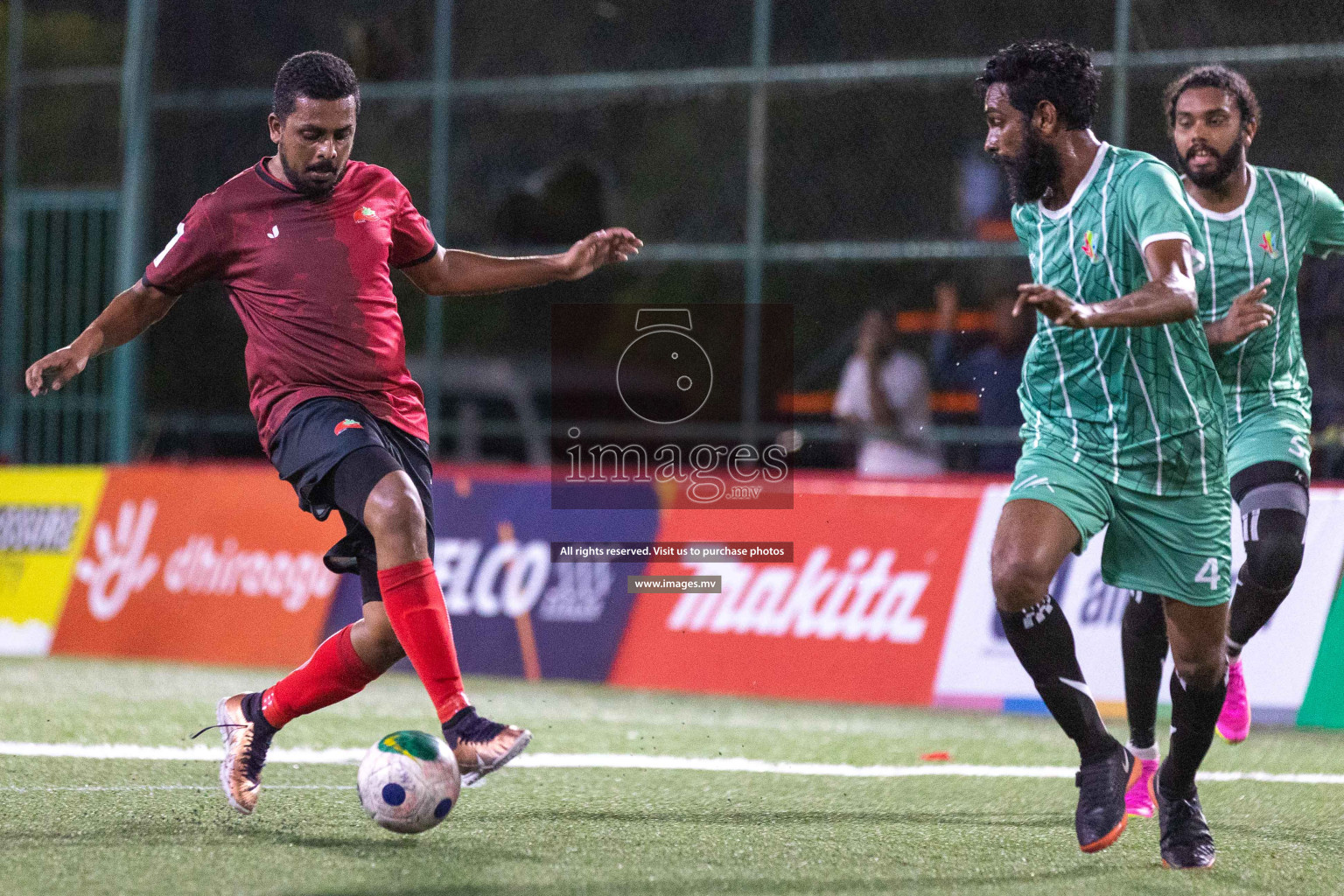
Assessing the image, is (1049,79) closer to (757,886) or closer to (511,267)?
(511,267)

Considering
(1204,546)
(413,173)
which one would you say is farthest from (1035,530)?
(413,173)

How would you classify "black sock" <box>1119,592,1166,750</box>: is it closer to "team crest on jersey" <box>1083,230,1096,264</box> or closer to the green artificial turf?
the green artificial turf

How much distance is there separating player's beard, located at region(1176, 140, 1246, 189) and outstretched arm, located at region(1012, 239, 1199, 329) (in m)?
1.61

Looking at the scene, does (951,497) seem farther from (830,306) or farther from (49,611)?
(49,611)

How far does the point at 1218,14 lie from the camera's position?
11.3 metres

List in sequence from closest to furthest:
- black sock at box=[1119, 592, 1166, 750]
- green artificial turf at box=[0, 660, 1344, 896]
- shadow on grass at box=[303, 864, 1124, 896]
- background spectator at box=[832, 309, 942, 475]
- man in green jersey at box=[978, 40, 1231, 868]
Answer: shadow on grass at box=[303, 864, 1124, 896] < green artificial turf at box=[0, 660, 1344, 896] < man in green jersey at box=[978, 40, 1231, 868] < black sock at box=[1119, 592, 1166, 750] < background spectator at box=[832, 309, 942, 475]

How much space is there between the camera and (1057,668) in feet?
16.7

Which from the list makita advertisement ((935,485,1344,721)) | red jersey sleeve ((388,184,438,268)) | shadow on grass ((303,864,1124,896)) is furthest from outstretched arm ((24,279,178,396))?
makita advertisement ((935,485,1344,721))

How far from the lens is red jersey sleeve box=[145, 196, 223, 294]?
555 cm

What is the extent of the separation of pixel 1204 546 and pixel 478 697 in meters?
5.02

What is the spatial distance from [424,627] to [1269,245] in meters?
3.20

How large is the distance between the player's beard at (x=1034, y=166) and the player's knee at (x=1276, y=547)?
1871 mm

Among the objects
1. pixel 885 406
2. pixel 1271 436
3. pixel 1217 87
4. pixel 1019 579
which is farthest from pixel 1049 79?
pixel 885 406

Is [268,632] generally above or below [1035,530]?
below
